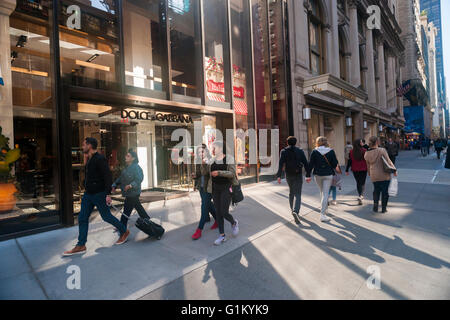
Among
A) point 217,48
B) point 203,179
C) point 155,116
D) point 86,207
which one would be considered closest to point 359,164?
point 203,179

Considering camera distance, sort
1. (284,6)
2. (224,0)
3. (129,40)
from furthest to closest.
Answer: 1. (284,6)
2. (224,0)
3. (129,40)

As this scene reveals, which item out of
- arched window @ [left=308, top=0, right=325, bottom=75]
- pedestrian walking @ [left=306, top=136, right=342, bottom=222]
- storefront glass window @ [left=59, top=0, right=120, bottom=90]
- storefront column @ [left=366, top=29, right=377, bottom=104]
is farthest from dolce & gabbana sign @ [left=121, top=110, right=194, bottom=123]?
storefront column @ [left=366, top=29, right=377, bottom=104]

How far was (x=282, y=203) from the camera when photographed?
7.52 meters

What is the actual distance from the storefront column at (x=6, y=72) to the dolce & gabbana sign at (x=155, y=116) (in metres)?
2.91

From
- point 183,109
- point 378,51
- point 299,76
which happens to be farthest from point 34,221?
point 378,51

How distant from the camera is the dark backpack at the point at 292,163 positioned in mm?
5637

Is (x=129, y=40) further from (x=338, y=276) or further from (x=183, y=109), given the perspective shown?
(x=338, y=276)

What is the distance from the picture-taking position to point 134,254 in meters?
4.07

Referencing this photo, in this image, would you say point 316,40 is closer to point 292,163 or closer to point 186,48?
point 186,48

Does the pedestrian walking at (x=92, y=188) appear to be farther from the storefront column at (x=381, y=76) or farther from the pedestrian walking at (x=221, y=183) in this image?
the storefront column at (x=381, y=76)

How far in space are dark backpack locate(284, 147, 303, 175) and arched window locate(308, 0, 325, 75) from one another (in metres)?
13.3

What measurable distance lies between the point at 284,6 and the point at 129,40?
31.9 feet

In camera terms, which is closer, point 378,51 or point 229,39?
point 229,39

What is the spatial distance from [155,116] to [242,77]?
5.32 meters
